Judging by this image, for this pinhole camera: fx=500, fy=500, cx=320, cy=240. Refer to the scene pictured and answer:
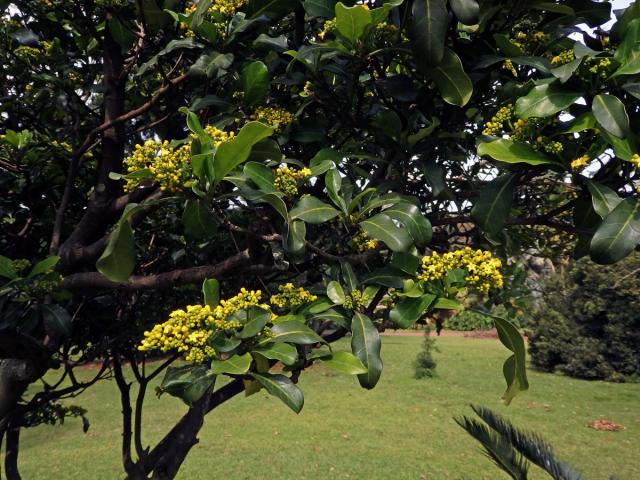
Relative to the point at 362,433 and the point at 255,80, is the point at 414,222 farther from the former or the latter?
the point at 362,433

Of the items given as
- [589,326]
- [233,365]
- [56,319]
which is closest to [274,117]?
[233,365]

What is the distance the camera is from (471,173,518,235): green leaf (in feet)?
3.98

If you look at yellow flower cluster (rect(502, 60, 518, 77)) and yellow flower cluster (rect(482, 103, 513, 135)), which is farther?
yellow flower cluster (rect(502, 60, 518, 77))

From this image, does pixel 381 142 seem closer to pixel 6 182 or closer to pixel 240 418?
pixel 6 182

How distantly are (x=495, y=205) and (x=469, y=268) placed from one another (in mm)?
174

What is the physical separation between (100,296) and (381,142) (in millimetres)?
1851

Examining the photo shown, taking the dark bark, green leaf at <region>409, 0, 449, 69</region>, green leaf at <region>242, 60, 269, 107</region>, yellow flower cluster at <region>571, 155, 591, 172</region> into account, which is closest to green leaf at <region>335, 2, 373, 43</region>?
green leaf at <region>409, 0, 449, 69</region>

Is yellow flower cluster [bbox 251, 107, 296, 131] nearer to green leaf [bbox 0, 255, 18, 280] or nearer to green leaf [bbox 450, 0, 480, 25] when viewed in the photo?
green leaf [bbox 450, 0, 480, 25]

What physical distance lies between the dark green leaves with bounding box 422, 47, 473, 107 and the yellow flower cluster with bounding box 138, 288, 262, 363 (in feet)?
2.46

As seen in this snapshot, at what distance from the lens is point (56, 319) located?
168 cm

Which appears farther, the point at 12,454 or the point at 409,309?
the point at 12,454

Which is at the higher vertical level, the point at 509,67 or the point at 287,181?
the point at 509,67

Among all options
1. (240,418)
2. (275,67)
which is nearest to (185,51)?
(275,67)

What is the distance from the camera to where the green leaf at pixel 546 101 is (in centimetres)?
106
